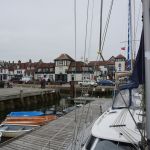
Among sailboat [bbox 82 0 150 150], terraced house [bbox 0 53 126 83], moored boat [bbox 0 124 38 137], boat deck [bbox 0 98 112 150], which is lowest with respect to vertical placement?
moored boat [bbox 0 124 38 137]

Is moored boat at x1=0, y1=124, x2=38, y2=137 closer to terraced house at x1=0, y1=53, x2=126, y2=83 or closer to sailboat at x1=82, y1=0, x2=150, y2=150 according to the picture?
sailboat at x1=82, y1=0, x2=150, y2=150

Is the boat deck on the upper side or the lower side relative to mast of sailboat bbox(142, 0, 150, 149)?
lower

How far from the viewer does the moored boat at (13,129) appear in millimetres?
16594

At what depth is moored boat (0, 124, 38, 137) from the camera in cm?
1659

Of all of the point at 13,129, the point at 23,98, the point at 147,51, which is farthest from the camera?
the point at 23,98

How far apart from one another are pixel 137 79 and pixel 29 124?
13.7 meters

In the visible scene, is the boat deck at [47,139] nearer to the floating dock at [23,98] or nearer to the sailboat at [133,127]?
the sailboat at [133,127]

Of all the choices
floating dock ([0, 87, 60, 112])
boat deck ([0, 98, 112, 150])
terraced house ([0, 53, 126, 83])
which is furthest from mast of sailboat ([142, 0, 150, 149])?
terraced house ([0, 53, 126, 83])

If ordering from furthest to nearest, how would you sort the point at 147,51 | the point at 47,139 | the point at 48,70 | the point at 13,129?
the point at 48,70
the point at 13,129
the point at 47,139
the point at 147,51

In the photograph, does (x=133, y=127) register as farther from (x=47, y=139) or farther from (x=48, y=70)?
(x=48, y=70)

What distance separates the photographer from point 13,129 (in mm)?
17688

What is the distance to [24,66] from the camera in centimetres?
9525

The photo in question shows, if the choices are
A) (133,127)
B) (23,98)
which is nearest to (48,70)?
(23,98)

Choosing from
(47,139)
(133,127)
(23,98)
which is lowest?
(47,139)
